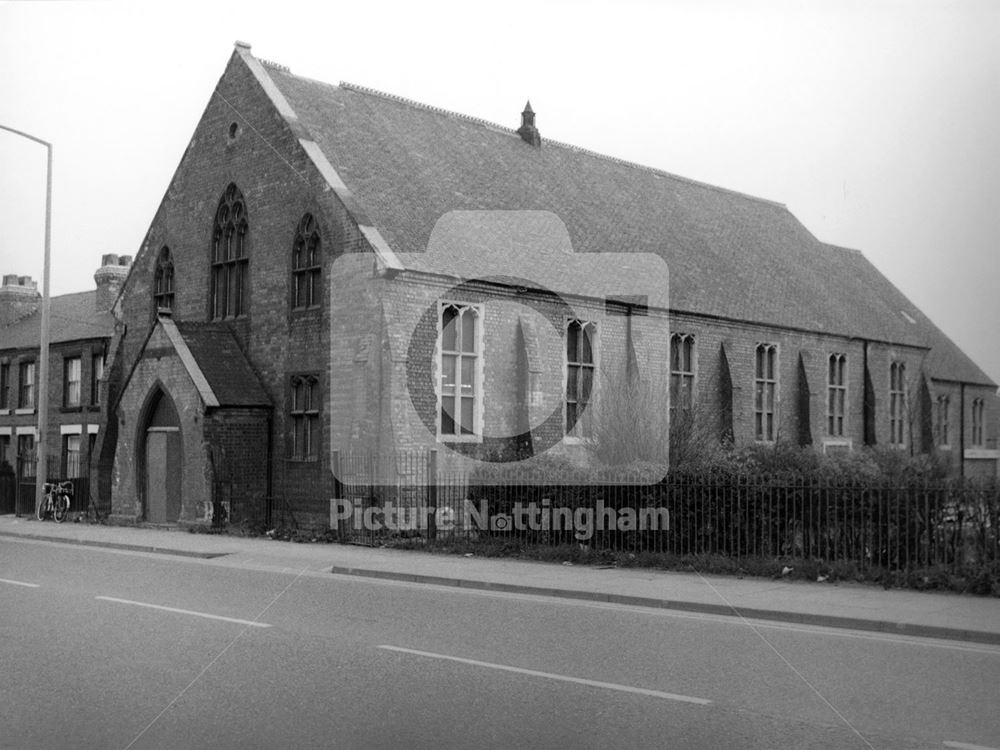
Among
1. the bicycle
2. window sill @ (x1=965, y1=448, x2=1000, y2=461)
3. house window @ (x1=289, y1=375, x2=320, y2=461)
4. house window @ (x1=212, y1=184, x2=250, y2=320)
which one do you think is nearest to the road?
house window @ (x1=289, y1=375, x2=320, y2=461)

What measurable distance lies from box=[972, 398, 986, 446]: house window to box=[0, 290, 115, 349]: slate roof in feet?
116

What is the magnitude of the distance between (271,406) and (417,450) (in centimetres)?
461

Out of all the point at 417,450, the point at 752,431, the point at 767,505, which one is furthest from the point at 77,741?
the point at 752,431

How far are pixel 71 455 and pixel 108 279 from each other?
24.9ft

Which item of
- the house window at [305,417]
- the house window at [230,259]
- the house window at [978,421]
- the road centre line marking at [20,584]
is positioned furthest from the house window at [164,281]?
the house window at [978,421]

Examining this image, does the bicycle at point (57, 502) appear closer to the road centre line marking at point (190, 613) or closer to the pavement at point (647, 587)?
the pavement at point (647, 587)

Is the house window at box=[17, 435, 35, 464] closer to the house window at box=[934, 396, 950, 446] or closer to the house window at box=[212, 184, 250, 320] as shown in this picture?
the house window at box=[212, 184, 250, 320]

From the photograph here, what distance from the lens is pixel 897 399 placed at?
41969mm

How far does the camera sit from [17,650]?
1021 centimetres

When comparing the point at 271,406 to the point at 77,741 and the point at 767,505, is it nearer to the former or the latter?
the point at 767,505

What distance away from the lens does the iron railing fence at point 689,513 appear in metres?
15.5

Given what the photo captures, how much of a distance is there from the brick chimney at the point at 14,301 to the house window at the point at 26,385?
520 cm

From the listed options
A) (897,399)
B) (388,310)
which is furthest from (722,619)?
(897,399)

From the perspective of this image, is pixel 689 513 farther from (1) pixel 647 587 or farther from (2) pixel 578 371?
(2) pixel 578 371
